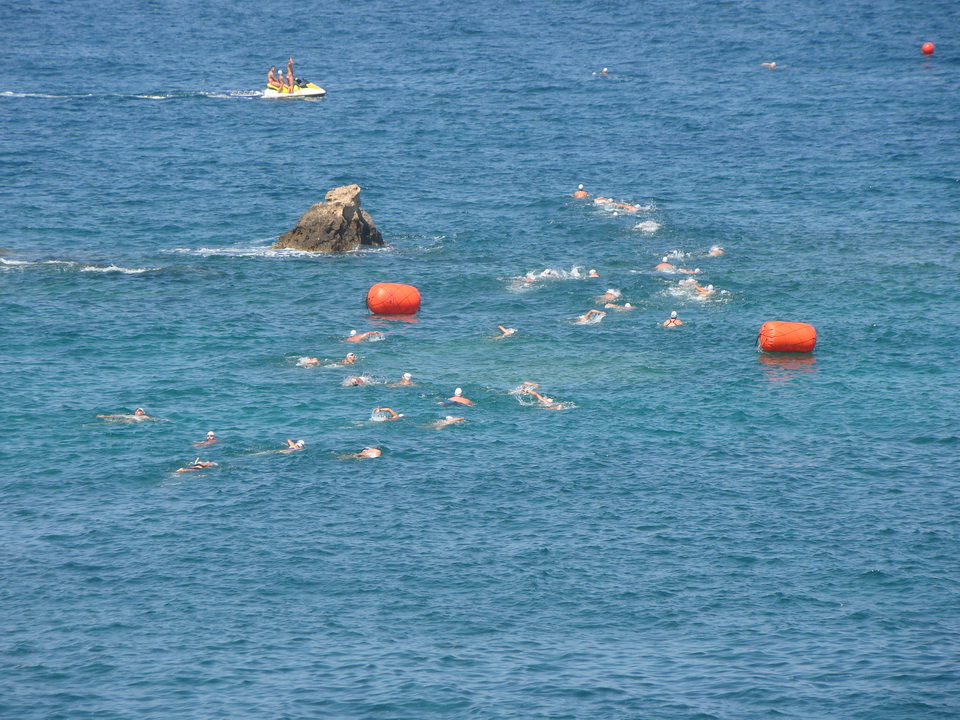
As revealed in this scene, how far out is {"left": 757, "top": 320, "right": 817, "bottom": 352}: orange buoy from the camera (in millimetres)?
53281

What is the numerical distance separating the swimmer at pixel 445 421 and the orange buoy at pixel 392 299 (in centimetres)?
1249

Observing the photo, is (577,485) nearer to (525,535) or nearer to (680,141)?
(525,535)

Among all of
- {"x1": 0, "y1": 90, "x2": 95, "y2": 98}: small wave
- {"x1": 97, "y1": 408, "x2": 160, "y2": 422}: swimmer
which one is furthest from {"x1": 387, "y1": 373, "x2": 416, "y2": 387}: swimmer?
{"x1": 0, "y1": 90, "x2": 95, "y2": 98}: small wave

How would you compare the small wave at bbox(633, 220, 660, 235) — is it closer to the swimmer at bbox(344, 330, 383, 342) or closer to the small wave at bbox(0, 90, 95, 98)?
the swimmer at bbox(344, 330, 383, 342)

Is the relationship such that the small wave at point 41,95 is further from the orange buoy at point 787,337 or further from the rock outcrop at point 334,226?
the orange buoy at point 787,337

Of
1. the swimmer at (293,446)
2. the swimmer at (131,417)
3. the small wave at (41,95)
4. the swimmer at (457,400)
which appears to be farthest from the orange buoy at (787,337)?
the small wave at (41,95)

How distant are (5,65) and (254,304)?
219 feet

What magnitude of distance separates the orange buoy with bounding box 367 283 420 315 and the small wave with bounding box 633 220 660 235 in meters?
18.6

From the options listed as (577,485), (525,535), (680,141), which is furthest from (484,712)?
(680,141)

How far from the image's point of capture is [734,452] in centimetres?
4447

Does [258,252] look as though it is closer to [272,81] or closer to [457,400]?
[457,400]

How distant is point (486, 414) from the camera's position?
4759 centimetres

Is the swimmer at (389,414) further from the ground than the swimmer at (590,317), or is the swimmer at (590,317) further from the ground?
the swimmer at (590,317)

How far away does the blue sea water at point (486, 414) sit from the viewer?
32500 millimetres
